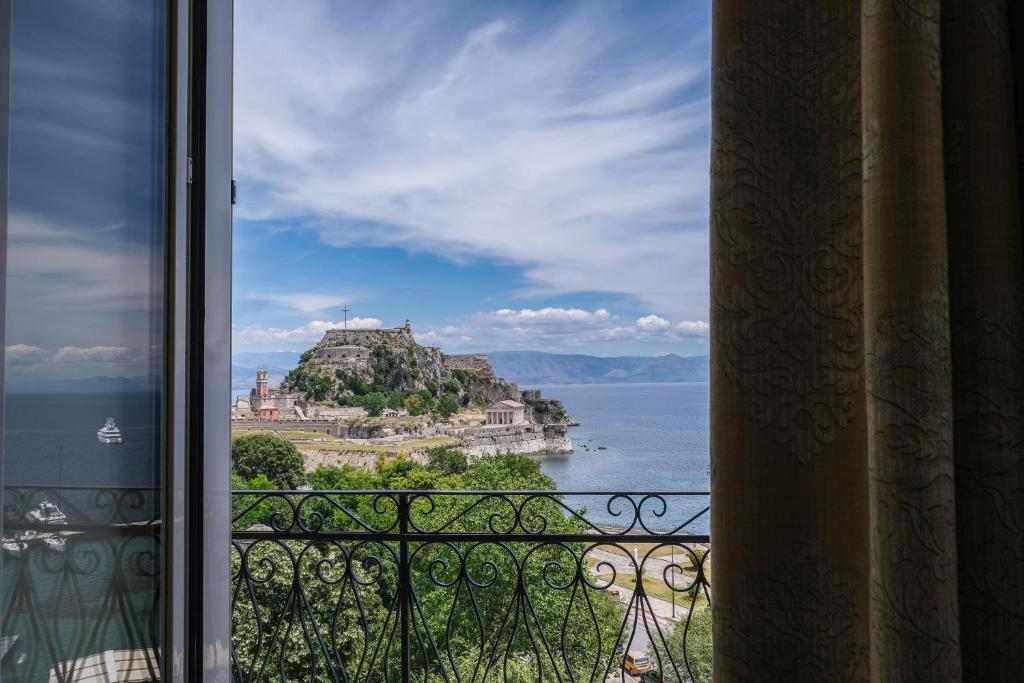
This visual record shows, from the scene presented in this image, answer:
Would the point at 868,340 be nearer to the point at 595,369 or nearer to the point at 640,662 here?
the point at 640,662

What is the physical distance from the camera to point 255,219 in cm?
870

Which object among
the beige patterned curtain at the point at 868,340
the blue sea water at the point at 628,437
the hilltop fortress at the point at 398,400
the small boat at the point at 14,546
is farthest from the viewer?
the hilltop fortress at the point at 398,400

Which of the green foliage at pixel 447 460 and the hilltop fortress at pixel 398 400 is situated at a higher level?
the hilltop fortress at pixel 398 400

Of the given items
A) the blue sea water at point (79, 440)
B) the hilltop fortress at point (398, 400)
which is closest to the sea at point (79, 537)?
the blue sea water at point (79, 440)

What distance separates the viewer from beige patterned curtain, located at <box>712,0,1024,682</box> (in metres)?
0.44

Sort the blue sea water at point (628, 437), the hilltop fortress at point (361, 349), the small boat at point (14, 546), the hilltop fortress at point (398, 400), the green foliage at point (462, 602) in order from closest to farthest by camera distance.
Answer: the small boat at point (14, 546), the green foliage at point (462, 602), the blue sea water at point (628, 437), the hilltop fortress at point (398, 400), the hilltop fortress at point (361, 349)

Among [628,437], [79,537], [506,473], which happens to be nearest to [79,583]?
[79,537]

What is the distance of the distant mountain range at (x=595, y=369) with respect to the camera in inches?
291

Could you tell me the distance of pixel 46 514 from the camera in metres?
0.62

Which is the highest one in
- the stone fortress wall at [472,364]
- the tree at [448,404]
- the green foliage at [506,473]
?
the stone fortress wall at [472,364]

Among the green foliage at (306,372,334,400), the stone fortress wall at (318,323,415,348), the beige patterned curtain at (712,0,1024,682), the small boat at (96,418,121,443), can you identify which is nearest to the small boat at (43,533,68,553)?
the small boat at (96,418,121,443)

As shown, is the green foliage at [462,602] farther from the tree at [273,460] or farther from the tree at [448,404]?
the tree at [273,460]

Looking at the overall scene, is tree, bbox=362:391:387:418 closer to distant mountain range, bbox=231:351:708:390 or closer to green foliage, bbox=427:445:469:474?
green foliage, bbox=427:445:469:474

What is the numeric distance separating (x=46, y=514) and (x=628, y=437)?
6.85 m
